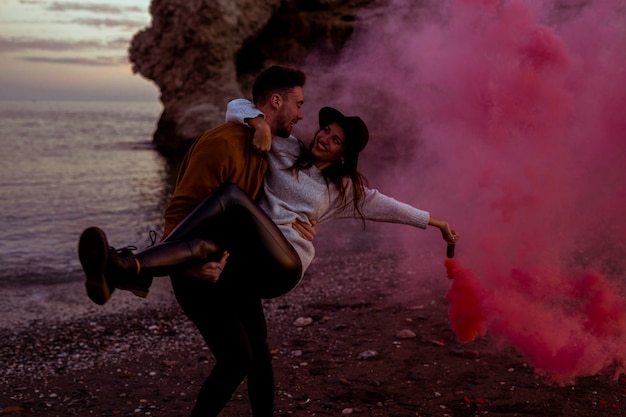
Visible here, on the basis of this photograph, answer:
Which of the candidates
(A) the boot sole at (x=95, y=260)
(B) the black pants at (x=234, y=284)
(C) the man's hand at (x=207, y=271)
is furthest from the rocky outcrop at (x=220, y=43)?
(A) the boot sole at (x=95, y=260)

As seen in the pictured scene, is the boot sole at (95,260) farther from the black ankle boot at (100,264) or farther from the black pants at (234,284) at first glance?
the black pants at (234,284)

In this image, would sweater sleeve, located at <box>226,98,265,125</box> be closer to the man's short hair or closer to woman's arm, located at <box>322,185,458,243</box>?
the man's short hair

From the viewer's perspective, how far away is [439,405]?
4613mm

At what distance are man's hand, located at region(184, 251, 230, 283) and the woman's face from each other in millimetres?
885

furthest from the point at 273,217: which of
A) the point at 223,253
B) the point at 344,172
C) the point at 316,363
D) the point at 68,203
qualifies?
the point at 68,203

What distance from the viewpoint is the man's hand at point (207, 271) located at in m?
2.95

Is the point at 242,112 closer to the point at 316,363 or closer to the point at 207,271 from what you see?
the point at 207,271

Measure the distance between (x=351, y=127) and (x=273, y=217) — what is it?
681 mm

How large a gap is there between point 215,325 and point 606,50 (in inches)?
168

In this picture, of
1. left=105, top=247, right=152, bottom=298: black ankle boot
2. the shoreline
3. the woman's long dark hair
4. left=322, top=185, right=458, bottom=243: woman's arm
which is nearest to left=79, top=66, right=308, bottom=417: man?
left=105, top=247, right=152, bottom=298: black ankle boot

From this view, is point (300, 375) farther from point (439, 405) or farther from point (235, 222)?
point (235, 222)

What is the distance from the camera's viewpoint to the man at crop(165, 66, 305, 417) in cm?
308

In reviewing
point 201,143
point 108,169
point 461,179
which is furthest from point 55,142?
point 201,143

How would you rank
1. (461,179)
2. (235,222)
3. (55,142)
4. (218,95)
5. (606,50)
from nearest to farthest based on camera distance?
1. (235,222)
2. (606,50)
3. (461,179)
4. (218,95)
5. (55,142)
